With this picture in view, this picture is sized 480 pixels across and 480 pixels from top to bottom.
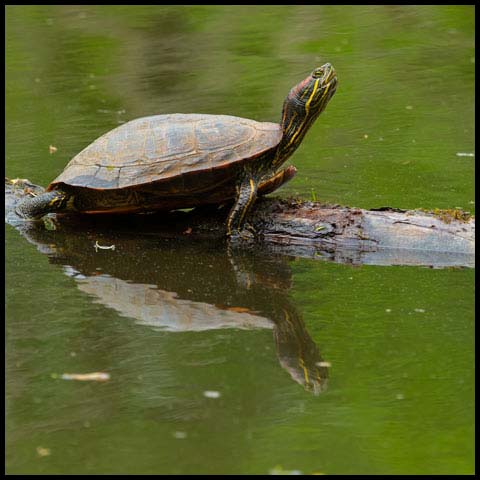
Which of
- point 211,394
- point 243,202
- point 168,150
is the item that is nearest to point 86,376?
point 211,394

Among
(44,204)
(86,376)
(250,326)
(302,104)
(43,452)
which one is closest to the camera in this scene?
(43,452)

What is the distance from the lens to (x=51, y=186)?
7.27 meters

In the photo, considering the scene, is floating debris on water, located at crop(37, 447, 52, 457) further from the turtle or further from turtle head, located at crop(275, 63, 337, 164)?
turtle head, located at crop(275, 63, 337, 164)

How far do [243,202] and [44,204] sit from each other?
1.43 m

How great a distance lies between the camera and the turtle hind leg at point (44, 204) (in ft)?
23.8

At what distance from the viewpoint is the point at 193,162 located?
268 inches

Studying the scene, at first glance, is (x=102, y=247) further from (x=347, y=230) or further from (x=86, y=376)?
(x=86, y=376)

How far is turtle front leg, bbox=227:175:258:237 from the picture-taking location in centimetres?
679

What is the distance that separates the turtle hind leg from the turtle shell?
115 mm

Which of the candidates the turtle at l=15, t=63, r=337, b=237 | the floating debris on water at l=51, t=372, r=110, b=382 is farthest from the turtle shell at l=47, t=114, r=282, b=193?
the floating debris on water at l=51, t=372, r=110, b=382

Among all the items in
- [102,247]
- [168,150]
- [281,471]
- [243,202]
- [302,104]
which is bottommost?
[102,247]

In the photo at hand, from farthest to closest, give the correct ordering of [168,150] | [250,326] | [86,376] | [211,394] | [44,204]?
1. [44,204]
2. [168,150]
3. [250,326]
4. [86,376]
5. [211,394]

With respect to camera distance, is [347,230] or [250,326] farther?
[347,230]

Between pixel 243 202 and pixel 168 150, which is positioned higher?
pixel 168 150
